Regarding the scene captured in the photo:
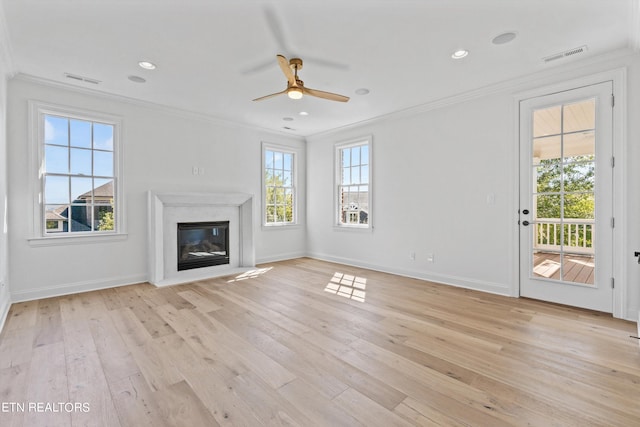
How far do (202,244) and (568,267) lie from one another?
205 inches

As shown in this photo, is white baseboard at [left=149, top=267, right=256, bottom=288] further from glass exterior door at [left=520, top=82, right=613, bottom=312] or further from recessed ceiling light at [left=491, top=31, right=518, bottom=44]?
recessed ceiling light at [left=491, top=31, right=518, bottom=44]

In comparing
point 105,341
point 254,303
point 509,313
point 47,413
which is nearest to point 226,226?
point 254,303

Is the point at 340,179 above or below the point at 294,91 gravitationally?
below

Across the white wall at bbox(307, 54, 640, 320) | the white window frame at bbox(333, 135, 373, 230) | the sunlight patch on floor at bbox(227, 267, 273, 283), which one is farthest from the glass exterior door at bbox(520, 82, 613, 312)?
the sunlight patch on floor at bbox(227, 267, 273, 283)

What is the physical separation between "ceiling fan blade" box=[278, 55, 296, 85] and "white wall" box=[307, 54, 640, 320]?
8.21ft

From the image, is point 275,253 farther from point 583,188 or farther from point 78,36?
point 583,188

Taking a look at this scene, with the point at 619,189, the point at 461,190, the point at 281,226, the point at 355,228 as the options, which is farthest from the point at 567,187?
the point at 281,226

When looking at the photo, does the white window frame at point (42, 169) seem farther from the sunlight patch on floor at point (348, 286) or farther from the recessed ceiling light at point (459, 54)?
the recessed ceiling light at point (459, 54)

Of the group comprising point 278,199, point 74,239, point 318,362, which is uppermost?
point 278,199

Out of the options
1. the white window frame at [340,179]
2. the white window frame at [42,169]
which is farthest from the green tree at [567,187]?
the white window frame at [42,169]

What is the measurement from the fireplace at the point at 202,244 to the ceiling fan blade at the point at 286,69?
3.15 metres

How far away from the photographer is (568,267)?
3.50 meters

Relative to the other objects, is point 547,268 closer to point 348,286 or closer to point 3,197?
point 348,286

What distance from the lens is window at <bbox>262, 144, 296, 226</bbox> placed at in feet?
20.5
